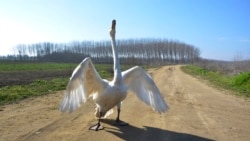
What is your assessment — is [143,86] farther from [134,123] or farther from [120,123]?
[120,123]

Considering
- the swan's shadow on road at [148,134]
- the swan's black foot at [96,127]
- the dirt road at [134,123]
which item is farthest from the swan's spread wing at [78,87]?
the swan's shadow on road at [148,134]

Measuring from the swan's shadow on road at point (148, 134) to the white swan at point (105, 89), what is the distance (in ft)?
1.46

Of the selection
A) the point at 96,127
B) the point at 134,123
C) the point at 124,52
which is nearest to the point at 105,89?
the point at 96,127

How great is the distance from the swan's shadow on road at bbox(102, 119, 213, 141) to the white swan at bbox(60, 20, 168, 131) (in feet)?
1.46

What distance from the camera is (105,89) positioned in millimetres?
7883

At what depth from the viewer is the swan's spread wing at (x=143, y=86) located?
863 centimetres

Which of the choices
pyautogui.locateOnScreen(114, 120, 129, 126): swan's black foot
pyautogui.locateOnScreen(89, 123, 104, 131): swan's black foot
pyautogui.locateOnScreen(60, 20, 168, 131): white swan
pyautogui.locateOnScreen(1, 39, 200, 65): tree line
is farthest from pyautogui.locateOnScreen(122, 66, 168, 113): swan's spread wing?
pyautogui.locateOnScreen(1, 39, 200, 65): tree line

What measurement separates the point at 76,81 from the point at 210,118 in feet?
13.7

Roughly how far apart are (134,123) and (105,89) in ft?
4.62

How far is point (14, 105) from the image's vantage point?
11.6 meters

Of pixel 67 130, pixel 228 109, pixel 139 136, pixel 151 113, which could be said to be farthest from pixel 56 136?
pixel 228 109

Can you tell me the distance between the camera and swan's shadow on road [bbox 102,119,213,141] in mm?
7098

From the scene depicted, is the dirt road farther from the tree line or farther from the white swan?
the tree line

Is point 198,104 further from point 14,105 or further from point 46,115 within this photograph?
point 14,105
